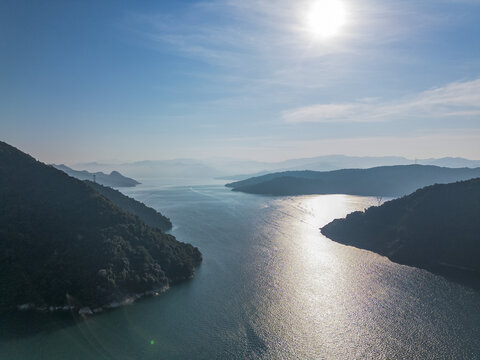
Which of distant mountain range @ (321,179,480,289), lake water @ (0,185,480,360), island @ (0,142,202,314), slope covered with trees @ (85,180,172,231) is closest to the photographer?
lake water @ (0,185,480,360)

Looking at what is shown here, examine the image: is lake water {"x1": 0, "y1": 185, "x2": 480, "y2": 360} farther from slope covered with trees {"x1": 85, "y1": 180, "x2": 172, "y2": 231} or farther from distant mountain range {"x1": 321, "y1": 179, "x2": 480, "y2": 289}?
slope covered with trees {"x1": 85, "y1": 180, "x2": 172, "y2": 231}

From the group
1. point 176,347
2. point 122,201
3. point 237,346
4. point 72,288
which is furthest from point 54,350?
point 122,201

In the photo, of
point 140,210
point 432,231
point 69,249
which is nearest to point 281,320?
point 69,249

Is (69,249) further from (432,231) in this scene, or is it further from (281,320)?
(432,231)

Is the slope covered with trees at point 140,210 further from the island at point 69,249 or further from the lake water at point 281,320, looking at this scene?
the lake water at point 281,320

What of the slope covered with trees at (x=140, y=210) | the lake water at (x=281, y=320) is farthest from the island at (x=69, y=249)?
the slope covered with trees at (x=140, y=210)

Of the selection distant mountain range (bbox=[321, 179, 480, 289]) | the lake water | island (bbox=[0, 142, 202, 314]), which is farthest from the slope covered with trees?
distant mountain range (bbox=[321, 179, 480, 289])

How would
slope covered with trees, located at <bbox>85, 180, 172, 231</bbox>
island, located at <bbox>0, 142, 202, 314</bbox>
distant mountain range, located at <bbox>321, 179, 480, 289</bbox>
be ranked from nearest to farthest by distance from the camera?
island, located at <bbox>0, 142, 202, 314</bbox> → distant mountain range, located at <bbox>321, 179, 480, 289</bbox> → slope covered with trees, located at <bbox>85, 180, 172, 231</bbox>
